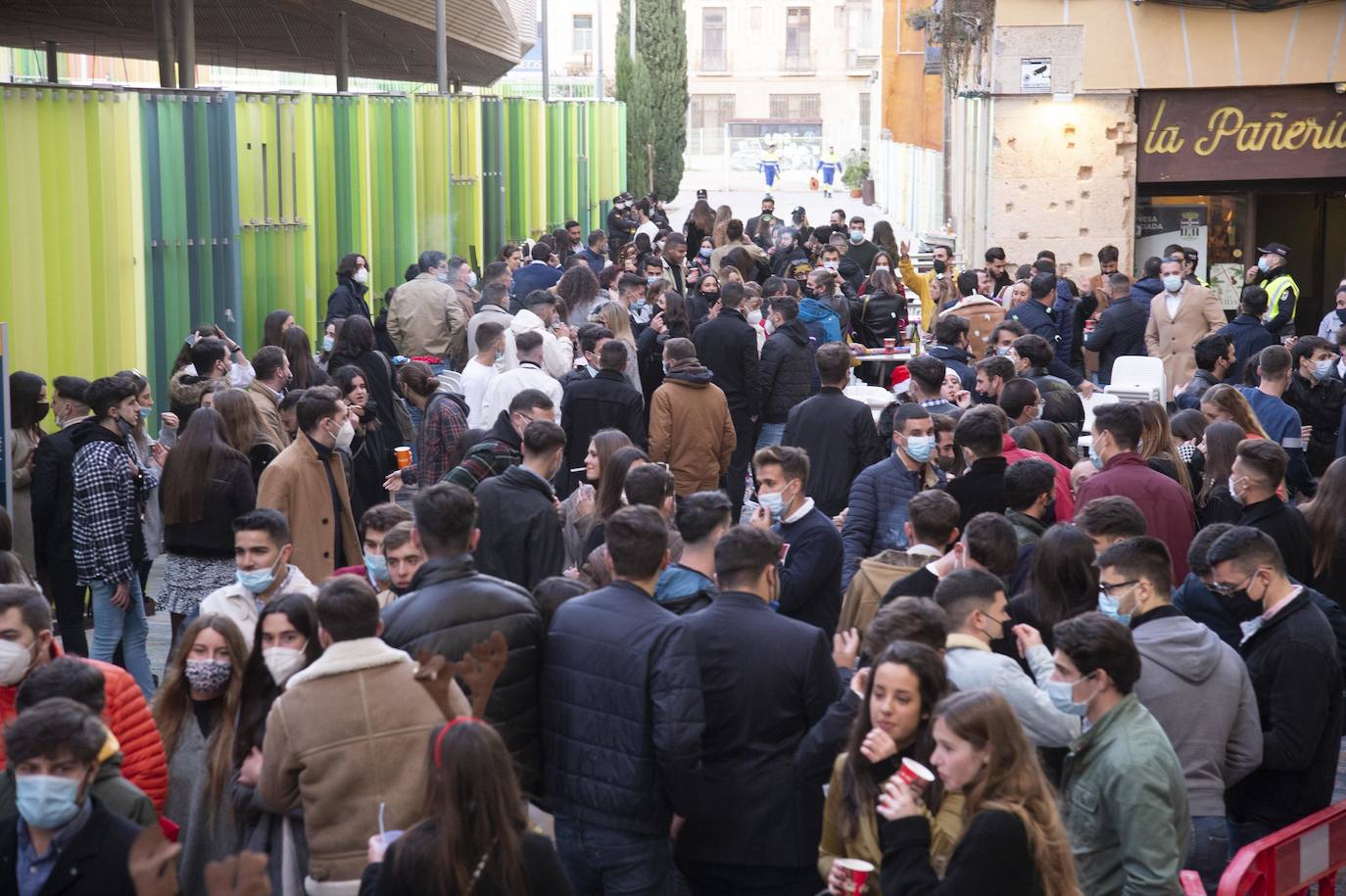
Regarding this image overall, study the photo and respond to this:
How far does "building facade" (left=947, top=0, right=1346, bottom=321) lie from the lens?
66.7 feet

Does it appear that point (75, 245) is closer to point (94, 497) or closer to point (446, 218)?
point (94, 497)

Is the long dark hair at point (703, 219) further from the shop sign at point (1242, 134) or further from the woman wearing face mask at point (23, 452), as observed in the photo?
the woman wearing face mask at point (23, 452)

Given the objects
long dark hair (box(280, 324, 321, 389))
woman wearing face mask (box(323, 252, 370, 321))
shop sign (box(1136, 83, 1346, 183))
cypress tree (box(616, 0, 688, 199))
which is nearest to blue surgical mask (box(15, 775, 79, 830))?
long dark hair (box(280, 324, 321, 389))

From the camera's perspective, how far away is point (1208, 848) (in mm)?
5293

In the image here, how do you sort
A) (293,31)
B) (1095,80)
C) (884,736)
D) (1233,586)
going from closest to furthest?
(884,736) < (1233,586) < (1095,80) < (293,31)

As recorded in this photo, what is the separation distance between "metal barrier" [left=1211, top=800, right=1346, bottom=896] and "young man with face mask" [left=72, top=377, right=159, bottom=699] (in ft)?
17.9

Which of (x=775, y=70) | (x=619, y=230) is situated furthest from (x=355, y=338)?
(x=775, y=70)

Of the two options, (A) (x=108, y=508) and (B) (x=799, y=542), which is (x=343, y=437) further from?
(B) (x=799, y=542)

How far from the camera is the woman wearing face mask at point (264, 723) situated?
16.0 ft

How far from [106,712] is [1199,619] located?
405 cm

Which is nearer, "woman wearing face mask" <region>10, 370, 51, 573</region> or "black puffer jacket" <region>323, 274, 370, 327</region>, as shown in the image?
"woman wearing face mask" <region>10, 370, 51, 573</region>

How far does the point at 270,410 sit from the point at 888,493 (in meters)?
3.73

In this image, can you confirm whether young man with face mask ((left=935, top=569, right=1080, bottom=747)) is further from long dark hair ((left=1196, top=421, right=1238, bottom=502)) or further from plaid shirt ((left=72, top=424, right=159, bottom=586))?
plaid shirt ((left=72, top=424, right=159, bottom=586))

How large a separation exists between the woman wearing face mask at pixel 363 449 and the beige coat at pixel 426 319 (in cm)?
369
